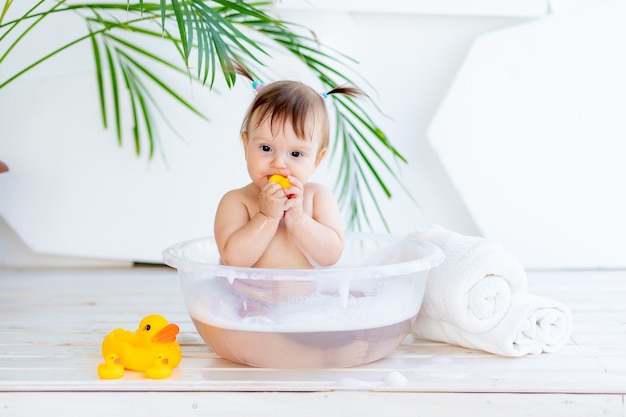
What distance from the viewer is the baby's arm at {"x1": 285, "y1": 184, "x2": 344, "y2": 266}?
1.29 m

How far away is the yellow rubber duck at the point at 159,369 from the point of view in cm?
120

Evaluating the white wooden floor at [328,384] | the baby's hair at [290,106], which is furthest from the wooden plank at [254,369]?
the baby's hair at [290,106]

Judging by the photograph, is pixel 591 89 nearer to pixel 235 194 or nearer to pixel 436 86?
pixel 436 86

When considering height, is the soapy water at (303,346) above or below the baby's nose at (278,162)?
below

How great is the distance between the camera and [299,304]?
1.18 metres

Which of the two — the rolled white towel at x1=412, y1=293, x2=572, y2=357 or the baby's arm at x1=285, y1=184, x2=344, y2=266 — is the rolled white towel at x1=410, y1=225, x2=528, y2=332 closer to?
the rolled white towel at x1=412, y1=293, x2=572, y2=357

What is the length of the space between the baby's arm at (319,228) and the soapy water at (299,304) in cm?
13

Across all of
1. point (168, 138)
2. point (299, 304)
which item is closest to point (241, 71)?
point (299, 304)

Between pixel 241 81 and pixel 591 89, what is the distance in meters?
0.98

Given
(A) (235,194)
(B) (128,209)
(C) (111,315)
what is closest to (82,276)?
(B) (128,209)

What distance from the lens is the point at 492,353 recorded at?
4.39ft

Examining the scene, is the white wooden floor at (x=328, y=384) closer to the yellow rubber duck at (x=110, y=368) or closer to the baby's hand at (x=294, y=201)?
the yellow rubber duck at (x=110, y=368)

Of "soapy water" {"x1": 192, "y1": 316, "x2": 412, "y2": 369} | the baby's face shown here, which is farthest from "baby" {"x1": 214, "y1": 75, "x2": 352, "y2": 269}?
"soapy water" {"x1": 192, "y1": 316, "x2": 412, "y2": 369}

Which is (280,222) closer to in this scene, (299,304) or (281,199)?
(281,199)
